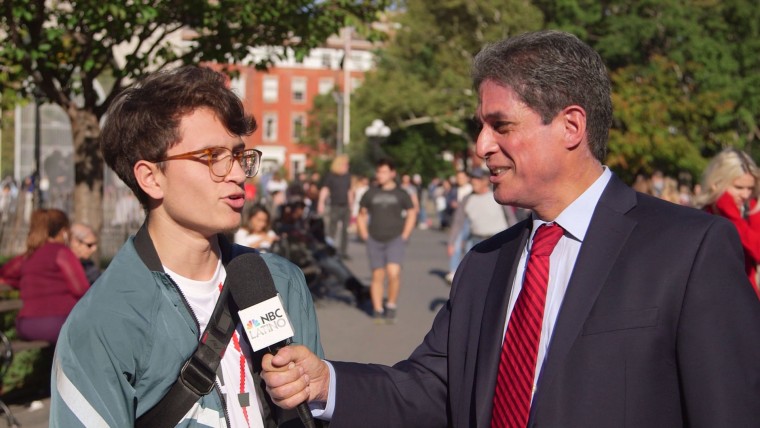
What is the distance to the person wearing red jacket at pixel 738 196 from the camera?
22.4ft

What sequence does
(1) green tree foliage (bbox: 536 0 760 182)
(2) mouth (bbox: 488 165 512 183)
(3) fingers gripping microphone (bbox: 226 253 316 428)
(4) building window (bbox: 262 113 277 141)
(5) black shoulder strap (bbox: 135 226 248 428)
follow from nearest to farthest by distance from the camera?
(3) fingers gripping microphone (bbox: 226 253 316 428), (5) black shoulder strap (bbox: 135 226 248 428), (2) mouth (bbox: 488 165 512 183), (1) green tree foliage (bbox: 536 0 760 182), (4) building window (bbox: 262 113 277 141)

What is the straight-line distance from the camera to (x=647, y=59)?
138 ft

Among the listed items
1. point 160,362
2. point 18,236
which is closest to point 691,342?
point 160,362

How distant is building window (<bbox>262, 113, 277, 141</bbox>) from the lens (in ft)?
292

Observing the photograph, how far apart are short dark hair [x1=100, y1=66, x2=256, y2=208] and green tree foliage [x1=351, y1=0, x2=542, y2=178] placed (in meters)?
42.4

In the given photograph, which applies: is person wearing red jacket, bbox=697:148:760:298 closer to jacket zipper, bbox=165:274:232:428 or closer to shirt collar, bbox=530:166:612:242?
shirt collar, bbox=530:166:612:242

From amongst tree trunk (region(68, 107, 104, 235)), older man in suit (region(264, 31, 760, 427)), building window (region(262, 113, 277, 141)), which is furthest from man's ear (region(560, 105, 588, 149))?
building window (region(262, 113, 277, 141))

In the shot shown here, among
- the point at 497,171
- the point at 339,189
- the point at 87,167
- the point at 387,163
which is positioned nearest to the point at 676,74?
the point at 339,189

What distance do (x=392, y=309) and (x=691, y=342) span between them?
996cm

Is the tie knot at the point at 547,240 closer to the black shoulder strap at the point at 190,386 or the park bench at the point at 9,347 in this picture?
the black shoulder strap at the point at 190,386

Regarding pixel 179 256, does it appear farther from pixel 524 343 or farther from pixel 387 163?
pixel 387 163

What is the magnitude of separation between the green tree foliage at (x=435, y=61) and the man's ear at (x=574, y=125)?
42417 millimetres

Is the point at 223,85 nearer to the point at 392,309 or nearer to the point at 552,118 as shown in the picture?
the point at 552,118

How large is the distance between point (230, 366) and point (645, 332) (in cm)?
115
